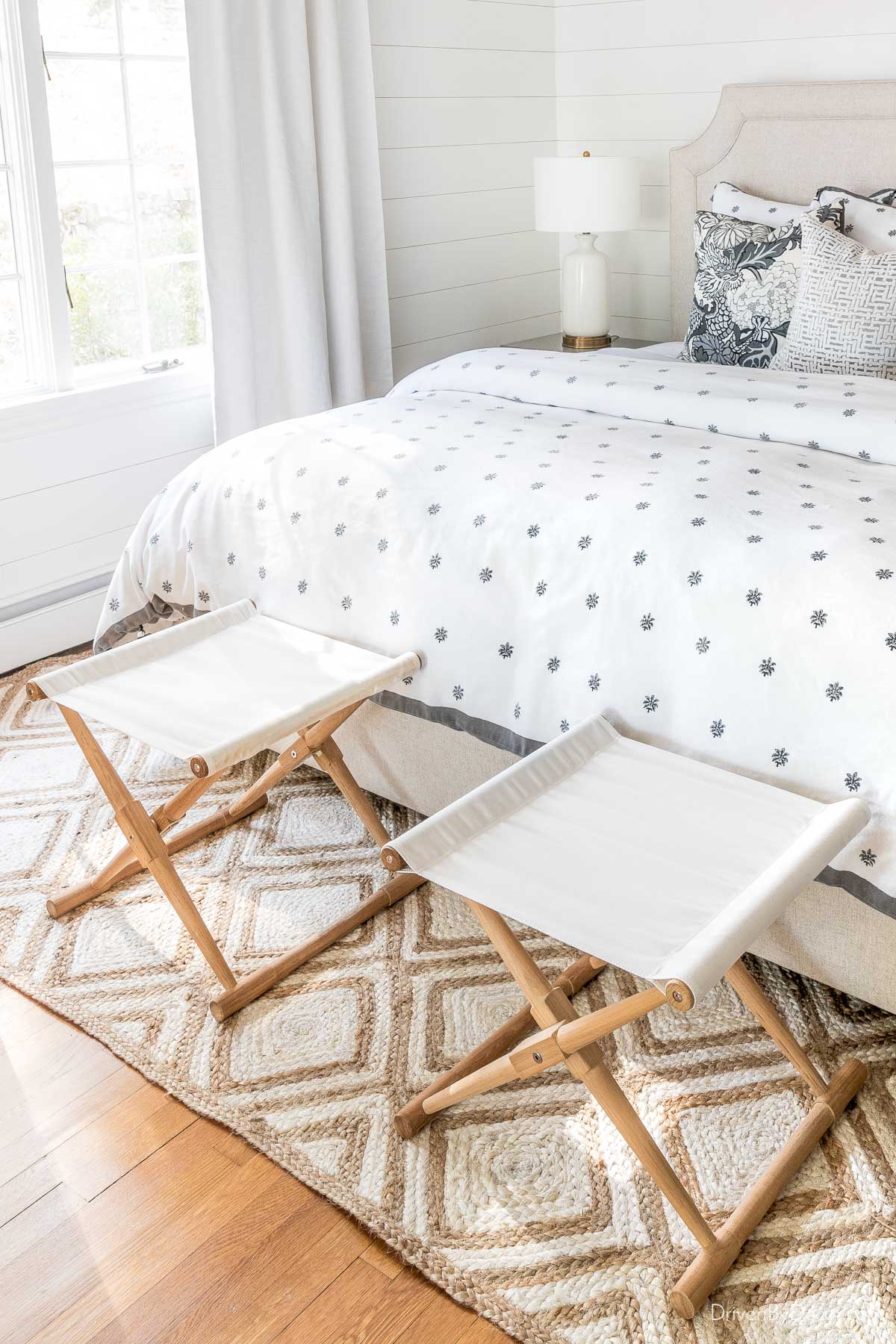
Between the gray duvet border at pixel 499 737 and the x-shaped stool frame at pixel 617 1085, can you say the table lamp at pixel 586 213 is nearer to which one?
the gray duvet border at pixel 499 737

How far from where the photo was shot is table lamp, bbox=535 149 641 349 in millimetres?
3336

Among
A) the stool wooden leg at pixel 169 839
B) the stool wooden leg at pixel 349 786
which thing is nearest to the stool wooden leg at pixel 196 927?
the stool wooden leg at pixel 169 839

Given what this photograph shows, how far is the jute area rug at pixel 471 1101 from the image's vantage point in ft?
4.30

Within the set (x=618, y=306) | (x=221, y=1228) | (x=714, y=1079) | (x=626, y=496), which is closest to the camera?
(x=221, y=1228)

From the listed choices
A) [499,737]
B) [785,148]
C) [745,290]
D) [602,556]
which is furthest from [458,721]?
[785,148]

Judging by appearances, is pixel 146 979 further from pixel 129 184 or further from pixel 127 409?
pixel 129 184

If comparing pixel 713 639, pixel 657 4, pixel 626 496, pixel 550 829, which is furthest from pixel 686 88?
pixel 550 829

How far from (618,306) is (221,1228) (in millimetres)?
3353

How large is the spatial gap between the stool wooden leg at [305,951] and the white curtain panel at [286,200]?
1.66 metres

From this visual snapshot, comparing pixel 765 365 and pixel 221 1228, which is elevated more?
pixel 765 365

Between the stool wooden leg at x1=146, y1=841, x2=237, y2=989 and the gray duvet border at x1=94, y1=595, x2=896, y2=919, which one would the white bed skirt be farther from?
the stool wooden leg at x1=146, y1=841, x2=237, y2=989

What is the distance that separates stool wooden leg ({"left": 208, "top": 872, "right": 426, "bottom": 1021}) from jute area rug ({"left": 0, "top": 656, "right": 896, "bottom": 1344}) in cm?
2

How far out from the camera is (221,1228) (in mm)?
1401

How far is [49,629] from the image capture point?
3.08m
